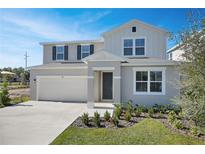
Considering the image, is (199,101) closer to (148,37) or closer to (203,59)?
(203,59)

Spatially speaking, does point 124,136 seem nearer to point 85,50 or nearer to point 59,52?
point 85,50

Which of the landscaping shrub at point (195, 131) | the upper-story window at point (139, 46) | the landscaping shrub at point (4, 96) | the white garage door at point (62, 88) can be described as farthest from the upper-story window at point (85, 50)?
the landscaping shrub at point (195, 131)

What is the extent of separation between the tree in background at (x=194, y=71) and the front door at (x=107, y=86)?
9027 mm

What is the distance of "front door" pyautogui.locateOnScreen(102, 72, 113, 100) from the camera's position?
1620cm

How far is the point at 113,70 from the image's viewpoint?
1325cm

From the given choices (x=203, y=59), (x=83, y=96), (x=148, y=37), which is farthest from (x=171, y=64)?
(x=83, y=96)

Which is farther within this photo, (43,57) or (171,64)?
(43,57)

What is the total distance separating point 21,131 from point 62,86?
954cm

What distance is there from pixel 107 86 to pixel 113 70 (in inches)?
130

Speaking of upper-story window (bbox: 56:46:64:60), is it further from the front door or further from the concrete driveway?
the concrete driveway

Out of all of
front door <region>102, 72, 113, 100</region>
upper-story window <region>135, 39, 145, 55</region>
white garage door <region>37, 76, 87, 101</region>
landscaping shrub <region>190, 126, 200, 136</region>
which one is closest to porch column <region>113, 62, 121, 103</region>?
front door <region>102, 72, 113, 100</region>

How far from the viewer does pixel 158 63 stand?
42.3 ft

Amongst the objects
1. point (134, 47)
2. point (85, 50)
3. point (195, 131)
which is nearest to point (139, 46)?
point (134, 47)

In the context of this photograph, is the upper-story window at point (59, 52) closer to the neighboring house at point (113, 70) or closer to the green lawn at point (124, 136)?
the neighboring house at point (113, 70)
